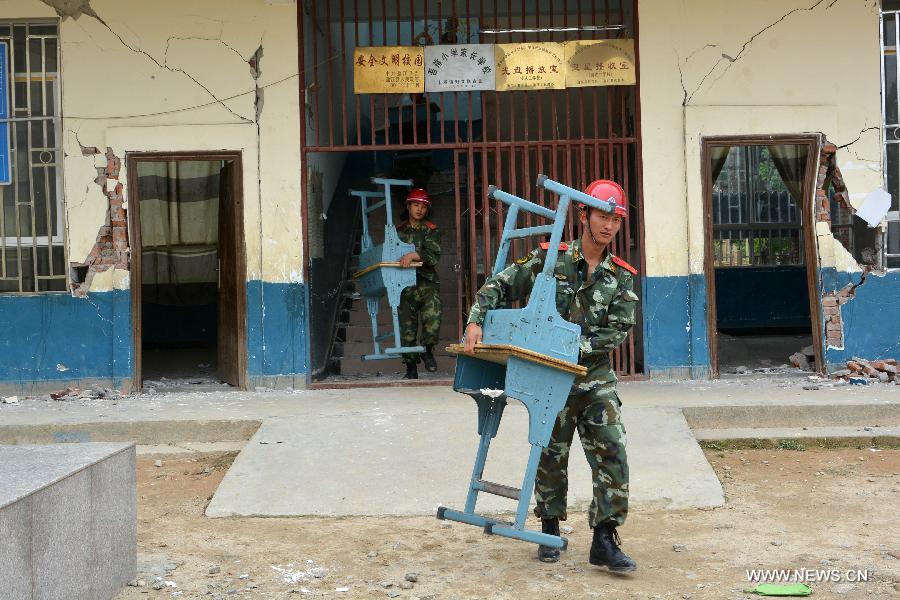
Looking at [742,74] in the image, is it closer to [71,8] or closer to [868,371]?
[868,371]

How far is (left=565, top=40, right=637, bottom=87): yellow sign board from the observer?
31.0 feet

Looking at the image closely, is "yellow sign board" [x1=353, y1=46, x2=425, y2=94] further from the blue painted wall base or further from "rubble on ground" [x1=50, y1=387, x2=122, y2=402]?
"rubble on ground" [x1=50, y1=387, x2=122, y2=402]

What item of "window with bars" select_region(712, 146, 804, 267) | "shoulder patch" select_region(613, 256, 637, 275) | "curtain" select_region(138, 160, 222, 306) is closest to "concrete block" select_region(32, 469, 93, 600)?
"shoulder patch" select_region(613, 256, 637, 275)

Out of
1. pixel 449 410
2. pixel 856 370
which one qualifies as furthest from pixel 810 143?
pixel 449 410

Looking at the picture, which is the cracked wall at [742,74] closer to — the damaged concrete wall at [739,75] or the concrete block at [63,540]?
the damaged concrete wall at [739,75]

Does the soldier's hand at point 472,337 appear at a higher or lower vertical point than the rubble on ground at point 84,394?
higher

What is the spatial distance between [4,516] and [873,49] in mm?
8184

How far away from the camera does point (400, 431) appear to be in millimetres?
7309

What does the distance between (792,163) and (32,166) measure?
653 cm

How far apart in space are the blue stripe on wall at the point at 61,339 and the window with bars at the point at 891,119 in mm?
6372

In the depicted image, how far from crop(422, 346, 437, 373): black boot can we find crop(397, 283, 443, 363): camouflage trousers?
0.43 feet

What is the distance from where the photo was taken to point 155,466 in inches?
293

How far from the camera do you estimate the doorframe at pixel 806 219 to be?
9.38 m

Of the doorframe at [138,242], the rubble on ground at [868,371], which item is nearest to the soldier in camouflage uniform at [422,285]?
the doorframe at [138,242]
